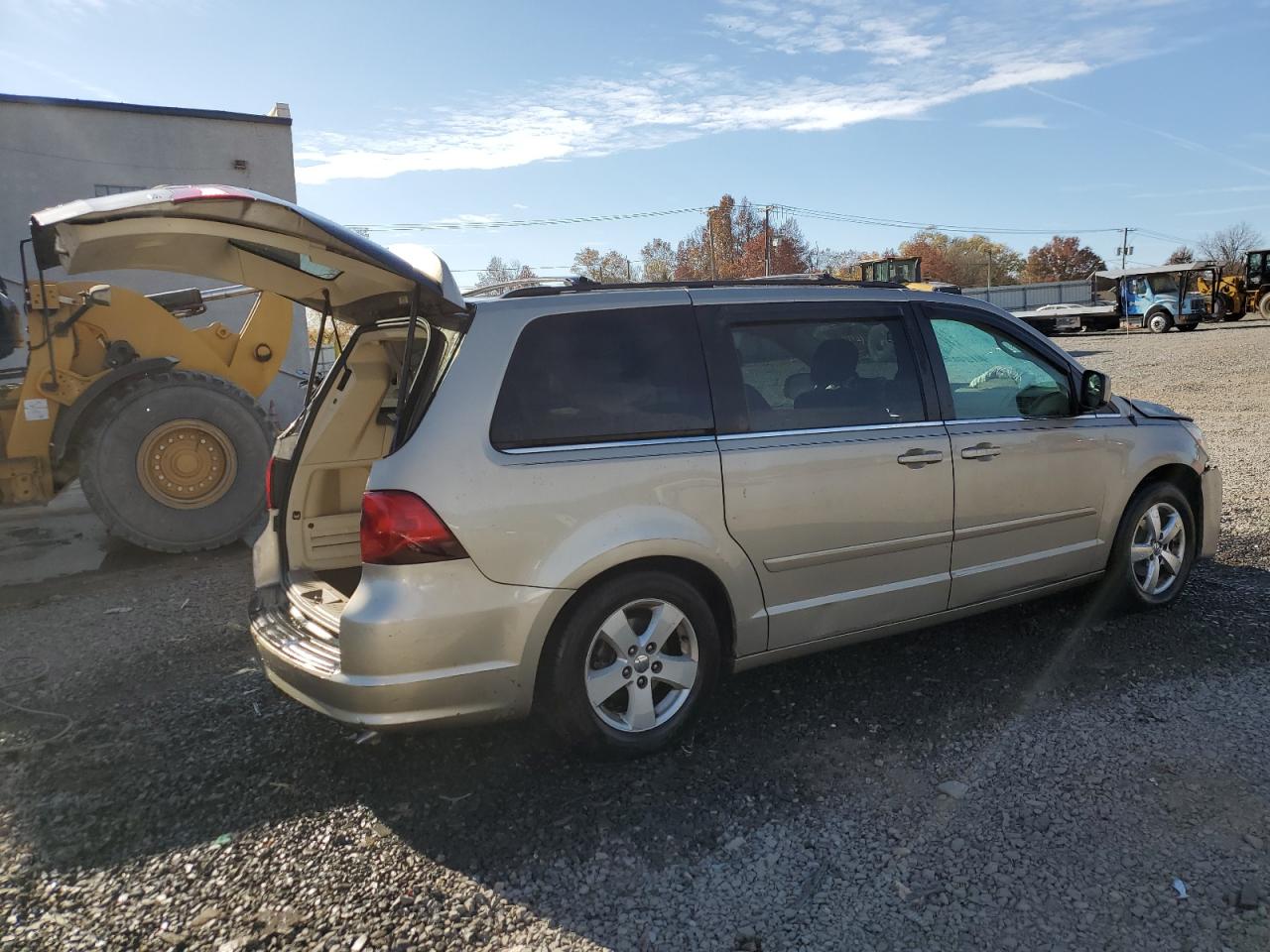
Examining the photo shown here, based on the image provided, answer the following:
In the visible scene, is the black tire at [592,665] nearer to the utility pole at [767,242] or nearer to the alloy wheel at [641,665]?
the alloy wheel at [641,665]

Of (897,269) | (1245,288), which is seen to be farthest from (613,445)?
Result: (1245,288)

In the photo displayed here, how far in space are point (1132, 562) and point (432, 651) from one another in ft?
12.3

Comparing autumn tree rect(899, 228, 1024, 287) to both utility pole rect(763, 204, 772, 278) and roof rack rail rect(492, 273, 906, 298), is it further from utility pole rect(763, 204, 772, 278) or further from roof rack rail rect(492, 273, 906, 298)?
roof rack rail rect(492, 273, 906, 298)

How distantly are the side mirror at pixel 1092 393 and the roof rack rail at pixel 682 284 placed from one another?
44.1 inches

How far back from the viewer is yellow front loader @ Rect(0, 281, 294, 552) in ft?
21.1

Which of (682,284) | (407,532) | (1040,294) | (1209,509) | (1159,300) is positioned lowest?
(1209,509)

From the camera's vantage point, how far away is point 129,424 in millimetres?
6469

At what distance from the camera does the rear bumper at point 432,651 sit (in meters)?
2.93

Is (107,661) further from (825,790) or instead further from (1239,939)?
(1239,939)

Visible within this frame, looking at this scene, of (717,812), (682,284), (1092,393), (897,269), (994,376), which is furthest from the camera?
(897,269)

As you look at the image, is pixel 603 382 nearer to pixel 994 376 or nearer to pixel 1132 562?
pixel 994 376

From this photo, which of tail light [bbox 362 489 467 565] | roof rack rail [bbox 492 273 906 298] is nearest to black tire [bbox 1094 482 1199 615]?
roof rack rail [bbox 492 273 906 298]

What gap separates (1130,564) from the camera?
15.4ft

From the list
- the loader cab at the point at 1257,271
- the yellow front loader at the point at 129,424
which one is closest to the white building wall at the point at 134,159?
the yellow front loader at the point at 129,424
